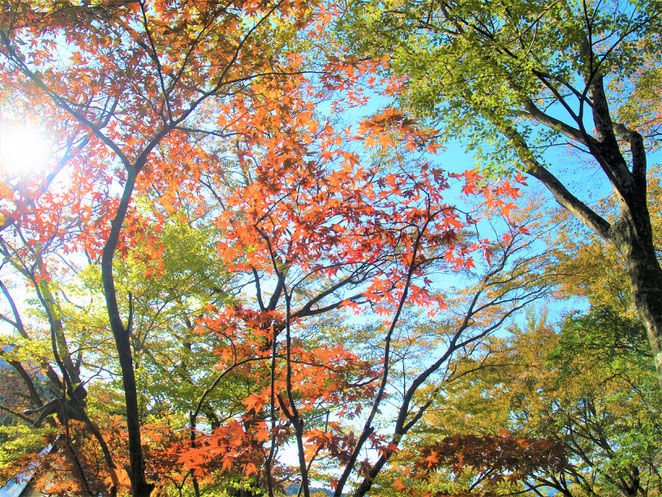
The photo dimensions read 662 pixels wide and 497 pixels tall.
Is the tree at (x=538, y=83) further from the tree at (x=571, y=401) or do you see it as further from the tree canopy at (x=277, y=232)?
the tree at (x=571, y=401)

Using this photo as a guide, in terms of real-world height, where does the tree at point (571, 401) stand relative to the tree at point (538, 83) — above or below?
below

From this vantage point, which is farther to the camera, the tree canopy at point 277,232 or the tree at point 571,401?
the tree at point 571,401

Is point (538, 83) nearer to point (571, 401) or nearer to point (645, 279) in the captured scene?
point (645, 279)

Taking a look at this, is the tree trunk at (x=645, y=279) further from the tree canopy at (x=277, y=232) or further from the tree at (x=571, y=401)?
the tree at (x=571, y=401)

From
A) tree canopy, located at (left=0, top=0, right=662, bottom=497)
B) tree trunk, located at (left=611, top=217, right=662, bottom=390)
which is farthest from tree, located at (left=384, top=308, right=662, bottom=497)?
tree trunk, located at (left=611, top=217, right=662, bottom=390)

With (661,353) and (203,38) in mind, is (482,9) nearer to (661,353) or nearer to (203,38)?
(203,38)

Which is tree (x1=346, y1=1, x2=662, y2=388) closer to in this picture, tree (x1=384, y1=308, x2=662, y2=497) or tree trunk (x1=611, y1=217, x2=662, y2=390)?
tree trunk (x1=611, y1=217, x2=662, y2=390)

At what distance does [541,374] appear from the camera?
10109 millimetres

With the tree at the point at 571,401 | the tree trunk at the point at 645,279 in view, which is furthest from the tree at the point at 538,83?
the tree at the point at 571,401

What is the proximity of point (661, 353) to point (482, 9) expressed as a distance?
443 cm

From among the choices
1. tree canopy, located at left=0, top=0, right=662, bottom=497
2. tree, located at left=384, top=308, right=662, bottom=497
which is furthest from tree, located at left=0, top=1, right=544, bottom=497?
tree, located at left=384, top=308, right=662, bottom=497

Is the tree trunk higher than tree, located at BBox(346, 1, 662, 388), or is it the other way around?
tree, located at BBox(346, 1, 662, 388)

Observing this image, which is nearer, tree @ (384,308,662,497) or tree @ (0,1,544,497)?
tree @ (0,1,544,497)

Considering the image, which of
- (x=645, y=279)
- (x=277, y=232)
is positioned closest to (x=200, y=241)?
(x=277, y=232)
